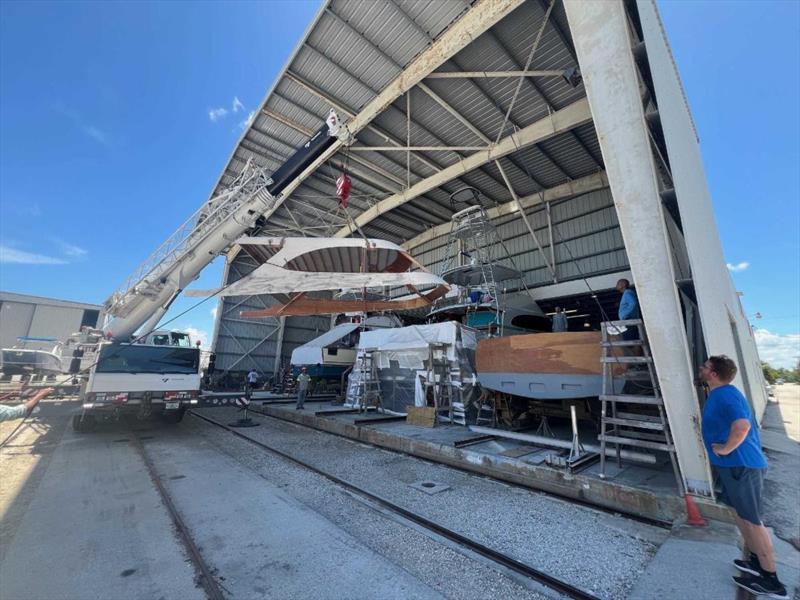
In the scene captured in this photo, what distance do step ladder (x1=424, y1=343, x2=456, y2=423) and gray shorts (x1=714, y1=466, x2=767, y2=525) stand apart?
213 inches

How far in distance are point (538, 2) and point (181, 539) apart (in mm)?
11263

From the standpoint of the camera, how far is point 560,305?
1362 cm

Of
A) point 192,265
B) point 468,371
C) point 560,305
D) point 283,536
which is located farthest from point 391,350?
point 560,305

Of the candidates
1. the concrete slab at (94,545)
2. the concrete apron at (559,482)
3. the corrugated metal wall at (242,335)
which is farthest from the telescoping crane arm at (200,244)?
the corrugated metal wall at (242,335)

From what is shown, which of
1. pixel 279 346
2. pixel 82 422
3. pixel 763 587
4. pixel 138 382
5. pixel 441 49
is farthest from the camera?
pixel 279 346

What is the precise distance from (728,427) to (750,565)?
87cm

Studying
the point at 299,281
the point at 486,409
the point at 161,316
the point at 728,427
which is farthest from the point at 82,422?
the point at 728,427

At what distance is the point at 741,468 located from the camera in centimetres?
228

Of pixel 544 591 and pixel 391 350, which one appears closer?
pixel 544 591

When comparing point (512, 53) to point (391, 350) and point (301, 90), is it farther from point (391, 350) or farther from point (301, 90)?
point (391, 350)

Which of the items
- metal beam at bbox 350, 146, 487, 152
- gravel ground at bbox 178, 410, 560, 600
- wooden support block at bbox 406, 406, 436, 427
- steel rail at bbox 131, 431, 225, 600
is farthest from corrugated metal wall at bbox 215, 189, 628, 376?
steel rail at bbox 131, 431, 225, 600

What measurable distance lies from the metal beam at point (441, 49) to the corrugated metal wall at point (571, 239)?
6775mm

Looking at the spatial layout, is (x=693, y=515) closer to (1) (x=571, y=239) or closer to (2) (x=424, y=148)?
(2) (x=424, y=148)

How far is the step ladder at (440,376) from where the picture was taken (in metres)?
7.67
